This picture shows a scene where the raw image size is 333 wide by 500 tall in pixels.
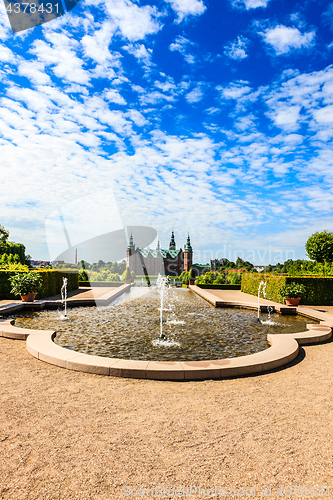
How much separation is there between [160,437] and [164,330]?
19.2ft

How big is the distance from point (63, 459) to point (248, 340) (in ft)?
20.5

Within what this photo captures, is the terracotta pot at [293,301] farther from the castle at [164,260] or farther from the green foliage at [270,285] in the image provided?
the castle at [164,260]

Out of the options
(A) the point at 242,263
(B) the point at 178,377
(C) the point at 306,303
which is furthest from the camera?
(A) the point at 242,263

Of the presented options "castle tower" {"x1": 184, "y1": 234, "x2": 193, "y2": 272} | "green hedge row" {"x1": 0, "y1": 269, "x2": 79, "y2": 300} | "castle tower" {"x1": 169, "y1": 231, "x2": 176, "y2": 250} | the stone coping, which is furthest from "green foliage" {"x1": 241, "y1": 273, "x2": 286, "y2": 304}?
"castle tower" {"x1": 169, "y1": 231, "x2": 176, "y2": 250}

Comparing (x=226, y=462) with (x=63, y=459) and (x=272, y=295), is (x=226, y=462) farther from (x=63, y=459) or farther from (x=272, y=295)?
(x=272, y=295)

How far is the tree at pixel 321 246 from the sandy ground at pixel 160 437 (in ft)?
134

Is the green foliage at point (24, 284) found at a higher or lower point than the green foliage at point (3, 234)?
lower

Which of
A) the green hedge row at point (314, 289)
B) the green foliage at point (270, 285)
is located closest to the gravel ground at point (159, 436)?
the green foliage at point (270, 285)

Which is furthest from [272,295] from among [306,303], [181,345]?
[181,345]

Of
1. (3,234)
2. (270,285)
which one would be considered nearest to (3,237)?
(3,234)

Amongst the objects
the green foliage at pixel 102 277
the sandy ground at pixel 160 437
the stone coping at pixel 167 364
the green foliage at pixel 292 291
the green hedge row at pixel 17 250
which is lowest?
the sandy ground at pixel 160 437

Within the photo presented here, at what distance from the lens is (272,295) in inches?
657

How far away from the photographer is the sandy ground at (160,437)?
2.60m

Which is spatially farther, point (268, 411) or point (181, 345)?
point (181, 345)
